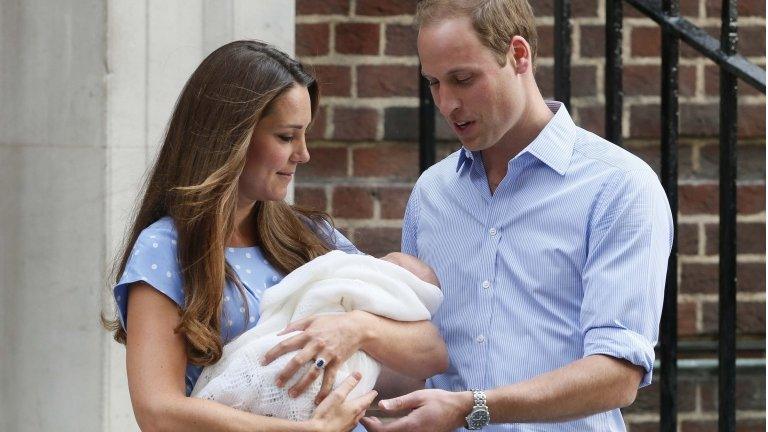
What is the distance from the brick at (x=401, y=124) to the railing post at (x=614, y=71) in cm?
78

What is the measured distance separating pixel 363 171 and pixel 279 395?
5.12ft

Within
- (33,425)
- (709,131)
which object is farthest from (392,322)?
(709,131)

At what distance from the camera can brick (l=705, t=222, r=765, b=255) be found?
12.9 feet

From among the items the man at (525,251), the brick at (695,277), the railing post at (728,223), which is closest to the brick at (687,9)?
the brick at (695,277)

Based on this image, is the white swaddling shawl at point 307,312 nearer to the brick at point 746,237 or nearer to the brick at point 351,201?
the brick at point 351,201

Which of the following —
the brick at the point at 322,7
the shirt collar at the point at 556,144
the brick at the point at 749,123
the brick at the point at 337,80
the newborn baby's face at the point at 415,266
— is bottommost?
the newborn baby's face at the point at 415,266

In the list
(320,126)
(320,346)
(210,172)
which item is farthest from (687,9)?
(320,346)

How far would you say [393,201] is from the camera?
3879mm

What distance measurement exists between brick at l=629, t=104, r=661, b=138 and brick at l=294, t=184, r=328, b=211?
88 centimetres

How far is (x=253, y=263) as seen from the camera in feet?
8.69

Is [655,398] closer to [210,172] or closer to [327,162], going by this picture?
[327,162]

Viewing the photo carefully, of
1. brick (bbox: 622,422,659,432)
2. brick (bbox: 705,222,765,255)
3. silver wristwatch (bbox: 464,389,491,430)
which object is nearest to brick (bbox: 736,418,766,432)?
brick (bbox: 622,422,659,432)

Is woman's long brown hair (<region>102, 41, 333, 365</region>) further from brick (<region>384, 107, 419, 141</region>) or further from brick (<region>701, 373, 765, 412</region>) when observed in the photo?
brick (<region>701, 373, 765, 412</region>)

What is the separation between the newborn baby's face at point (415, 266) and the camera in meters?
2.64
